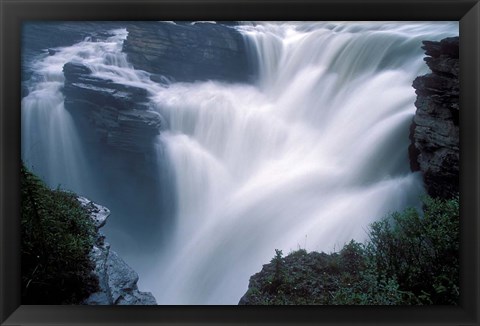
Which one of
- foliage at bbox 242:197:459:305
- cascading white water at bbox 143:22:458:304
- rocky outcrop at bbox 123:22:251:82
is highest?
rocky outcrop at bbox 123:22:251:82

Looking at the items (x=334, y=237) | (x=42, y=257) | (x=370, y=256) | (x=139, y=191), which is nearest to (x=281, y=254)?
(x=334, y=237)

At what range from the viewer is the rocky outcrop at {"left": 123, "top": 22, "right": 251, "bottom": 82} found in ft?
7.60

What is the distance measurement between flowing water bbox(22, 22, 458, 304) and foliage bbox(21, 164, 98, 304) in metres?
0.11

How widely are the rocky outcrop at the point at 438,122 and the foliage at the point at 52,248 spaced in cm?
181

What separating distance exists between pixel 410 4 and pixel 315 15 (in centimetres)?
47

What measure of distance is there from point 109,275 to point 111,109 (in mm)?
891

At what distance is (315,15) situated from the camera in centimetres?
220

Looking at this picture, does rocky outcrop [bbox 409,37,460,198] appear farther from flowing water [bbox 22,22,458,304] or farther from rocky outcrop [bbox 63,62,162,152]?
rocky outcrop [bbox 63,62,162,152]

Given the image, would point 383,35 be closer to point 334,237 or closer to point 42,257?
point 334,237

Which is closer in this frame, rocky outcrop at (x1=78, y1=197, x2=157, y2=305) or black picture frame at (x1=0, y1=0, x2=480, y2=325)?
black picture frame at (x1=0, y1=0, x2=480, y2=325)

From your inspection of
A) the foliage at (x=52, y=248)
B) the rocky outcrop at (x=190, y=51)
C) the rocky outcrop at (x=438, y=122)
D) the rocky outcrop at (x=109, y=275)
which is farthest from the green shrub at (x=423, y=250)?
the foliage at (x=52, y=248)

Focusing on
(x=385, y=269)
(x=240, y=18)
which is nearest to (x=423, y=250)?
(x=385, y=269)

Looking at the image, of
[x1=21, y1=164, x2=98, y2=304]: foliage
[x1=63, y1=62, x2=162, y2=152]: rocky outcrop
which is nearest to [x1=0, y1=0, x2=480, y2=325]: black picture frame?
[x1=21, y1=164, x2=98, y2=304]: foliage

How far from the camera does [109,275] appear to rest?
7.61 feet
